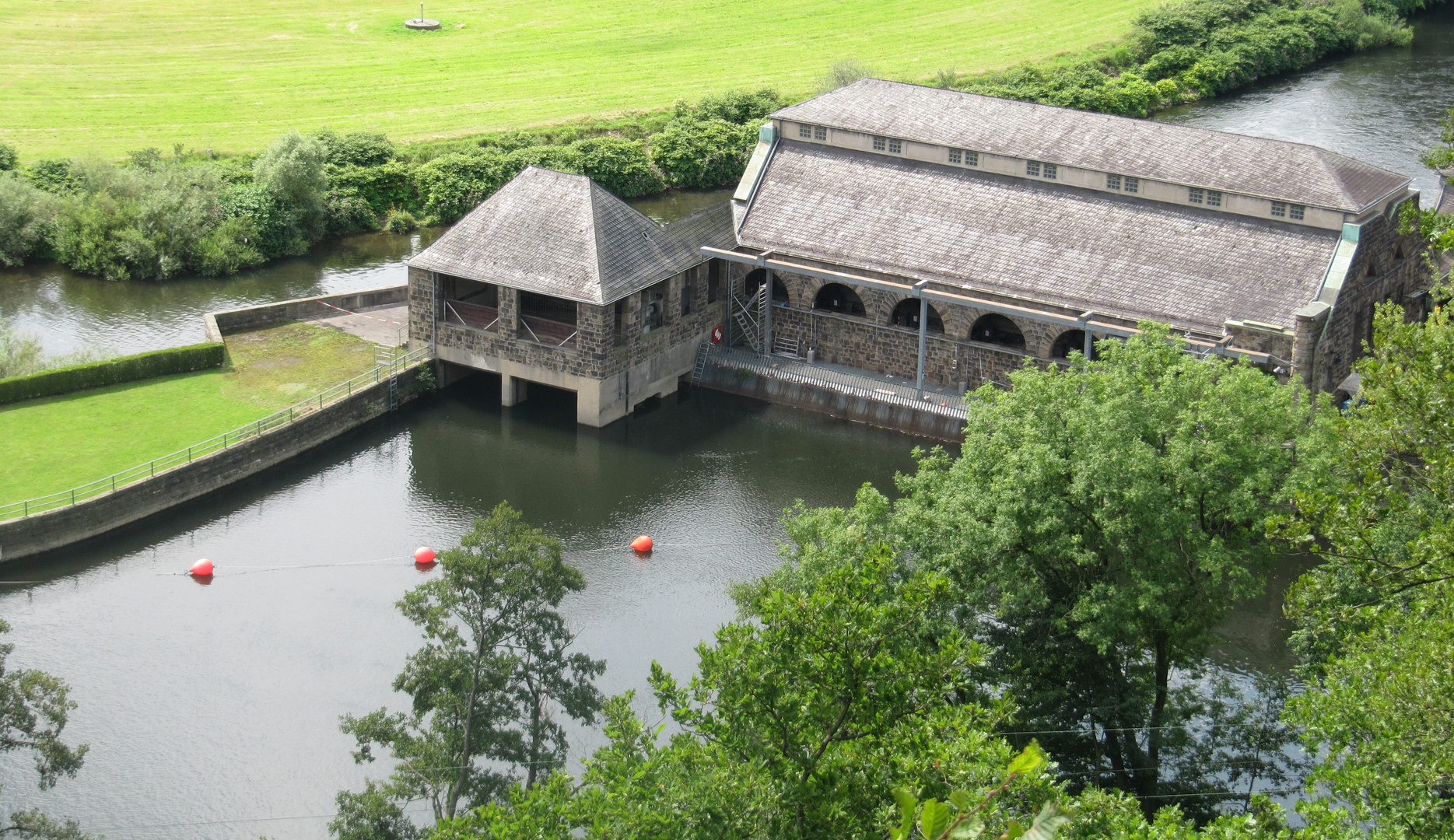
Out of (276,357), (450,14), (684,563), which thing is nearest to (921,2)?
(450,14)

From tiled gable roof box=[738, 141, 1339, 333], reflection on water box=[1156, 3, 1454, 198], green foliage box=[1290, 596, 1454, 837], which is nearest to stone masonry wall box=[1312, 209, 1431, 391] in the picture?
A: tiled gable roof box=[738, 141, 1339, 333]

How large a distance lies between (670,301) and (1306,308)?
67.3 feet

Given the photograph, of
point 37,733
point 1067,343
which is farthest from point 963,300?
point 37,733

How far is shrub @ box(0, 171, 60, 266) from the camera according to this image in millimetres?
68375

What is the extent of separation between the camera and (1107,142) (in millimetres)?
55219

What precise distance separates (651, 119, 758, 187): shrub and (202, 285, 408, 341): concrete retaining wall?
74.5ft

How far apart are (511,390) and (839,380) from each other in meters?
11.2

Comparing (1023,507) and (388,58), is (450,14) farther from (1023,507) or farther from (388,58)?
(1023,507)

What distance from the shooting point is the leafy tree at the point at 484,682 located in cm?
2998

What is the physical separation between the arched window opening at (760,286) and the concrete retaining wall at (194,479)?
1193 cm

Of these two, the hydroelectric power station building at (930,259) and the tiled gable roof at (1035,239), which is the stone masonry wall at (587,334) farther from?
the tiled gable roof at (1035,239)

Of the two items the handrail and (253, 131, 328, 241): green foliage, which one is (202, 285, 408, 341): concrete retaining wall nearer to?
the handrail

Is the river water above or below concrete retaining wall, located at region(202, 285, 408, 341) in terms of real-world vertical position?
below

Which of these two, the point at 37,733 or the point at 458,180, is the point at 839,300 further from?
the point at 37,733
